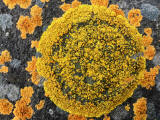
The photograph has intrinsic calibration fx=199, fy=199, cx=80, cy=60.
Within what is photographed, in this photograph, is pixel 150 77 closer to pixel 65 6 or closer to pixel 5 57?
pixel 65 6

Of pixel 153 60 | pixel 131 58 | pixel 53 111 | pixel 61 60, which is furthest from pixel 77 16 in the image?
pixel 53 111

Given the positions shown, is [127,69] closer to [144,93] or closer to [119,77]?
[119,77]

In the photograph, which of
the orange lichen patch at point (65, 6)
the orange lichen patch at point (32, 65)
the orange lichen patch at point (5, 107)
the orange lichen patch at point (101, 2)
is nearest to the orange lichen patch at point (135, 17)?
the orange lichen patch at point (101, 2)

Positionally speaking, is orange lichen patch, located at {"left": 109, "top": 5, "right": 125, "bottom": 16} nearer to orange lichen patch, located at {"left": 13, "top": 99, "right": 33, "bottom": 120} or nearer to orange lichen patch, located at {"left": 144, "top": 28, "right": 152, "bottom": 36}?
orange lichen patch, located at {"left": 144, "top": 28, "right": 152, "bottom": 36}

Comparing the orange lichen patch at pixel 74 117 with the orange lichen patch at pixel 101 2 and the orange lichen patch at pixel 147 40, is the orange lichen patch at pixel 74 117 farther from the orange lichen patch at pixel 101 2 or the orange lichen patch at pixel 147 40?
the orange lichen patch at pixel 101 2

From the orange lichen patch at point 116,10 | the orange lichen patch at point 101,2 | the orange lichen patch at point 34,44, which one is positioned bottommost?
the orange lichen patch at point 34,44

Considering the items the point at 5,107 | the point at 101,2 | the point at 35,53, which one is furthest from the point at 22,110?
the point at 101,2
